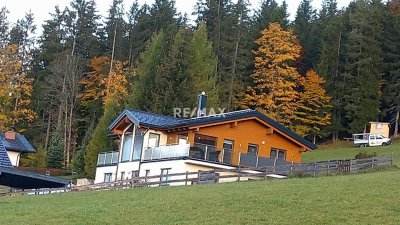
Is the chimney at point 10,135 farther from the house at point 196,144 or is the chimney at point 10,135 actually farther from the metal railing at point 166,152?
the metal railing at point 166,152

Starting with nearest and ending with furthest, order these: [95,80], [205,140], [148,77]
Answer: [205,140]
[148,77]
[95,80]

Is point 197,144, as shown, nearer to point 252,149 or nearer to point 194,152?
point 194,152

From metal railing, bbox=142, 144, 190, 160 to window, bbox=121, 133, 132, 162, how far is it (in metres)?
2.49

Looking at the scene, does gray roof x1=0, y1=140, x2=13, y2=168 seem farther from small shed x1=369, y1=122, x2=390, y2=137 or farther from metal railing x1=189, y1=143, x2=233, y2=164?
small shed x1=369, y1=122, x2=390, y2=137

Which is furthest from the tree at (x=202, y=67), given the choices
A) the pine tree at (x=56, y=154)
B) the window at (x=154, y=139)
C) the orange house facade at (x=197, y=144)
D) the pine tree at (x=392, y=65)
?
the pine tree at (x=392, y=65)

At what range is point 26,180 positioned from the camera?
4078 centimetres

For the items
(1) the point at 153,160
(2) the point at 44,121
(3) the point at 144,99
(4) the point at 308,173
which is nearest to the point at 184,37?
(3) the point at 144,99

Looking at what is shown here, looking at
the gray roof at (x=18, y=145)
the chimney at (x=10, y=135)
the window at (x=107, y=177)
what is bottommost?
the window at (x=107, y=177)

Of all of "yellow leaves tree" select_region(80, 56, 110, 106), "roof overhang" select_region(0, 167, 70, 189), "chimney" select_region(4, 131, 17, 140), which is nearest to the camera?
"roof overhang" select_region(0, 167, 70, 189)

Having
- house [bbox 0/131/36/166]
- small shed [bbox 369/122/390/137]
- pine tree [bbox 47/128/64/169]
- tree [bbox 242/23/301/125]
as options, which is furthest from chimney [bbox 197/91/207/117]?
small shed [bbox 369/122/390/137]

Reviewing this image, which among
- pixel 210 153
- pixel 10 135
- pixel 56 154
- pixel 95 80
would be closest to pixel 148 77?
pixel 56 154

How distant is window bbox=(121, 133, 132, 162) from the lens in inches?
1874

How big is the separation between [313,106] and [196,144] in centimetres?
3517

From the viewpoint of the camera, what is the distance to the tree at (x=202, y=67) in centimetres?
6581
